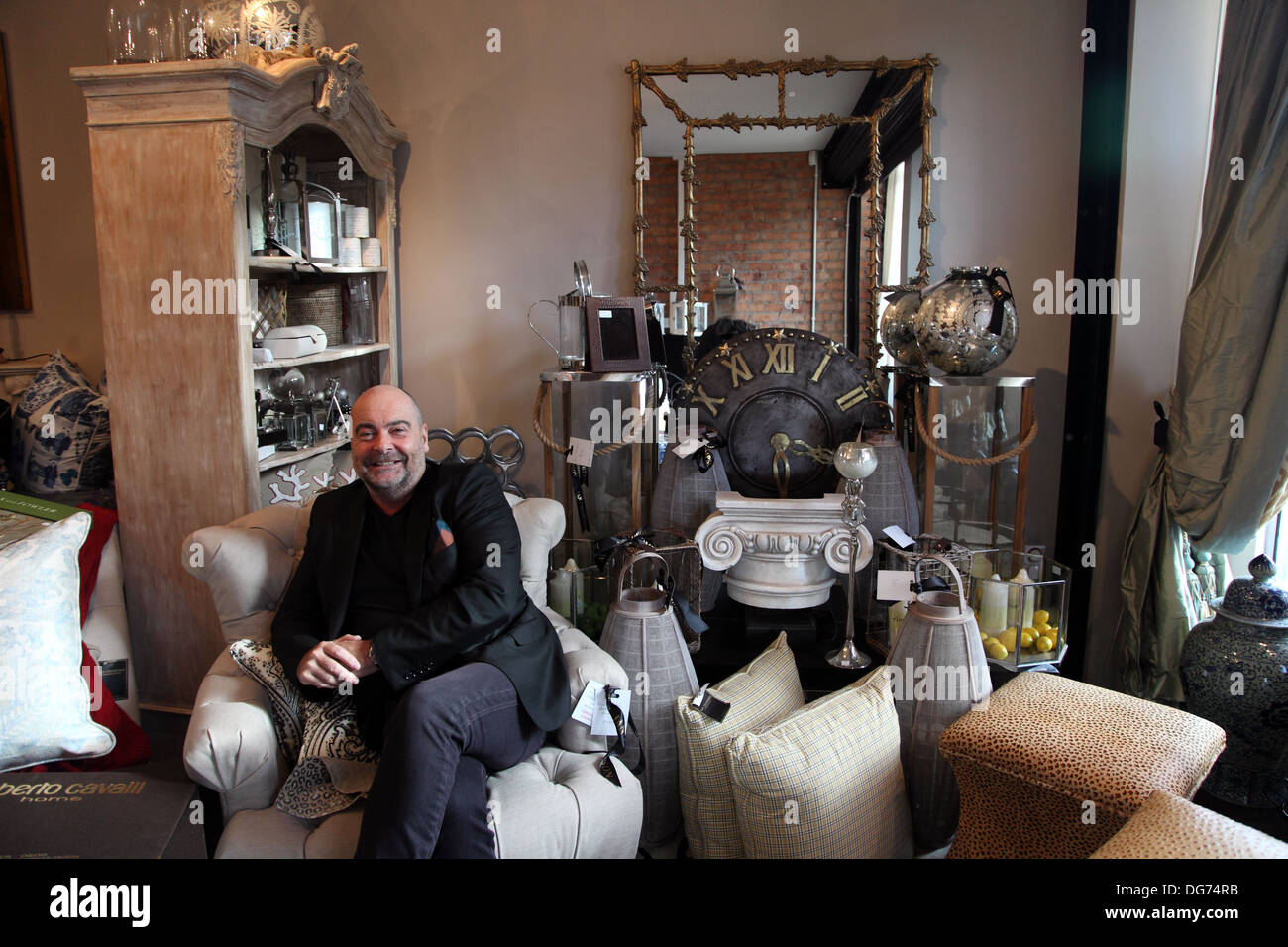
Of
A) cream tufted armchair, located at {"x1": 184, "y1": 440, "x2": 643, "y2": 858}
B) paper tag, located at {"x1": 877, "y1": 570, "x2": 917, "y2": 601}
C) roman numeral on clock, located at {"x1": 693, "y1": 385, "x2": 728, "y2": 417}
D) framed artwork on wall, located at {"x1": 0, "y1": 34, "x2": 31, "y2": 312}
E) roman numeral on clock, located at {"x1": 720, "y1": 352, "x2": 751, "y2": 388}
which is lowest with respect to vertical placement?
cream tufted armchair, located at {"x1": 184, "y1": 440, "x2": 643, "y2": 858}

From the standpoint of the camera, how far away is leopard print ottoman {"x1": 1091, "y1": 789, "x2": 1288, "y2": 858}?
1.27m

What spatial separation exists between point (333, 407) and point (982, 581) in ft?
7.56

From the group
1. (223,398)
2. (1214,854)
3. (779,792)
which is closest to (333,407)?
(223,398)

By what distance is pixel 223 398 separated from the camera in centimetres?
247

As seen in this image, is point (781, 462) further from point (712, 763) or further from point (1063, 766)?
point (1063, 766)

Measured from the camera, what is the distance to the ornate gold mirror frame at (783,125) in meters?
3.14

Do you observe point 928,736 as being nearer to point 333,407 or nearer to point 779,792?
point 779,792

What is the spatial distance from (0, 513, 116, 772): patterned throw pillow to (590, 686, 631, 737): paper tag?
3.82 feet

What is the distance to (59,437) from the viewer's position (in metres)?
2.81

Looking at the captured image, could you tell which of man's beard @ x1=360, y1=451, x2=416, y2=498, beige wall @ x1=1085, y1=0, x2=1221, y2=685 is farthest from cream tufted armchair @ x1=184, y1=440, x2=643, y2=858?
beige wall @ x1=1085, y1=0, x2=1221, y2=685

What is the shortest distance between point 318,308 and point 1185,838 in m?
3.10

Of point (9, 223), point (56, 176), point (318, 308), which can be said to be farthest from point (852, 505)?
point (9, 223)

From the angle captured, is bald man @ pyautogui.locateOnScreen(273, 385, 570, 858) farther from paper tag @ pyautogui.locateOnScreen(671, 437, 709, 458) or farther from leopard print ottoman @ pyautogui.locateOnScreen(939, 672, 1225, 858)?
leopard print ottoman @ pyautogui.locateOnScreen(939, 672, 1225, 858)

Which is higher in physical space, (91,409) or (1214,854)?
(91,409)
